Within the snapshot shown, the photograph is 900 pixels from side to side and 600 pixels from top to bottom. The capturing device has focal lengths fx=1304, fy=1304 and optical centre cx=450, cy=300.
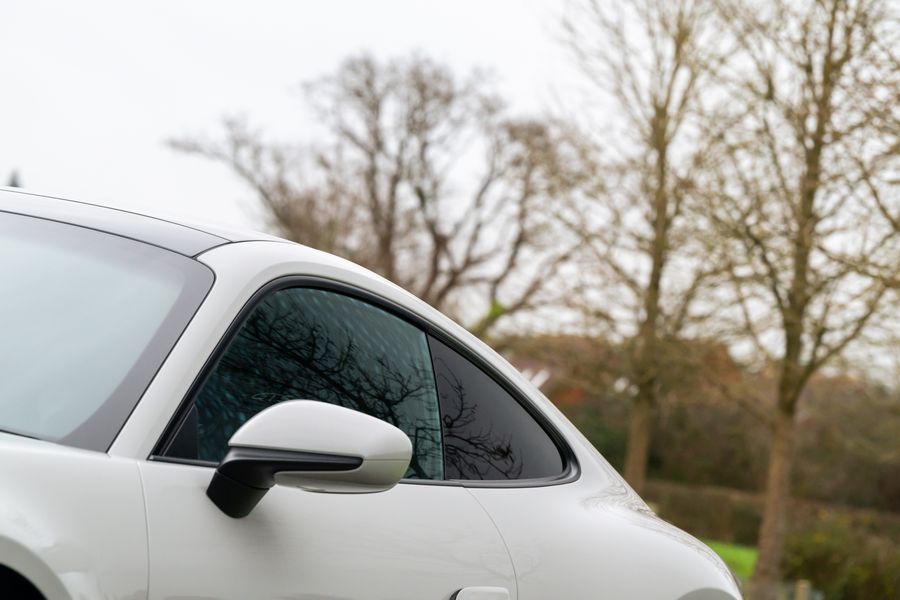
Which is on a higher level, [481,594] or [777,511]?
[481,594]

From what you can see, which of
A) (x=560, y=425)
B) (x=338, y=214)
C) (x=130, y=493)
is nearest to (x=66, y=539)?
(x=130, y=493)

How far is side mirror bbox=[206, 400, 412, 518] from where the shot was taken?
201 centimetres

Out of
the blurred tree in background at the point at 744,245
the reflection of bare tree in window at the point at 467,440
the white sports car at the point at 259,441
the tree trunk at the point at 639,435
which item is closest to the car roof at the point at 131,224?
the white sports car at the point at 259,441

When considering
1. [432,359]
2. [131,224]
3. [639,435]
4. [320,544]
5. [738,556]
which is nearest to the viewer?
[320,544]

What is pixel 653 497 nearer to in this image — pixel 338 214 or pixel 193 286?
pixel 338 214

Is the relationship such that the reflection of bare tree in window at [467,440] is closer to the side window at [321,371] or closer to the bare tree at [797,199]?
the side window at [321,371]

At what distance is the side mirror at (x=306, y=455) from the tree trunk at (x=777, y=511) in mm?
14115

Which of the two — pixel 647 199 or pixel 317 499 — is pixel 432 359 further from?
pixel 647 199

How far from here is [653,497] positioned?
1256 inches

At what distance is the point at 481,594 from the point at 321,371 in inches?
21.3

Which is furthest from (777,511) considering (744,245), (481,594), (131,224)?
(131,224)

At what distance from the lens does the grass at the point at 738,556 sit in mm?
23688

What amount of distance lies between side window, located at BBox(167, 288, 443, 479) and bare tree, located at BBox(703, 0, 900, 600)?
1043 cm

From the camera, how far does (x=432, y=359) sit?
9.37ft
